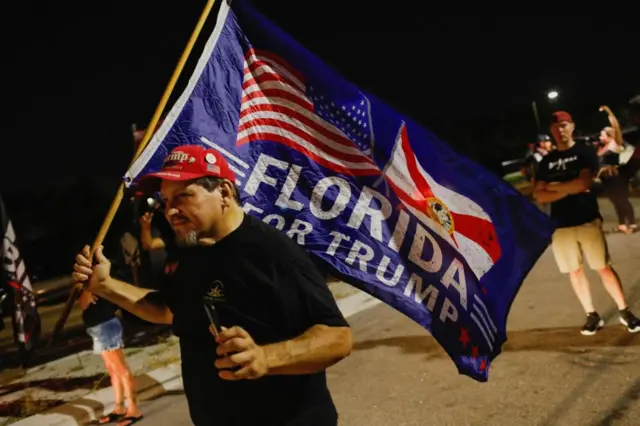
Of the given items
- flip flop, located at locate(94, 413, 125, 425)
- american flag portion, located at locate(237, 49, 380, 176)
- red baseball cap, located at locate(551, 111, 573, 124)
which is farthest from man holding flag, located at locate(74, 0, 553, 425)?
flip flop, located at locate(94, 413, 125, 425)

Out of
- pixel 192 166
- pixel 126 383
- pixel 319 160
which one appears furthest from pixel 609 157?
pixel 192 166

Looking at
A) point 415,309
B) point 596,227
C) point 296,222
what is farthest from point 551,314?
point 296,222

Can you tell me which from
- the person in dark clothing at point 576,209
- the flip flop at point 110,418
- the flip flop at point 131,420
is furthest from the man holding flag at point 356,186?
the flip flop at point 110,418

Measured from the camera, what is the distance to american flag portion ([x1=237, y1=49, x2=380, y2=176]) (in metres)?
3.11

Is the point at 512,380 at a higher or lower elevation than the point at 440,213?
lower

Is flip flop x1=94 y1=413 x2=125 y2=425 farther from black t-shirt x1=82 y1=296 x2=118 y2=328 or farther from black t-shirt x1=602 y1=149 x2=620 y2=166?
black t-shirt x1=602 y1=149 x2=620 y2=166

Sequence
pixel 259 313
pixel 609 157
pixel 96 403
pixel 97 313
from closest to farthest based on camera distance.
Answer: pixel 259 313
pixel 97 313
pixel 96 403
pixel 609 157

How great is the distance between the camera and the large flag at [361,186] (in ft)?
9.69

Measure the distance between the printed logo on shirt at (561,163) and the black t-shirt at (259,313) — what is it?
3.80m

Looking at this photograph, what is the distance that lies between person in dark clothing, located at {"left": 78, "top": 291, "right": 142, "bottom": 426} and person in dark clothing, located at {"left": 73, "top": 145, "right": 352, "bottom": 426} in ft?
9.46

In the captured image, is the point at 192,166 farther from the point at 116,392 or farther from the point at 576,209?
the point at 576,209

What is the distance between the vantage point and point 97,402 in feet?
17.3

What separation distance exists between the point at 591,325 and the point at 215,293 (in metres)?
4.42

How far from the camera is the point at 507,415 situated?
384cm
